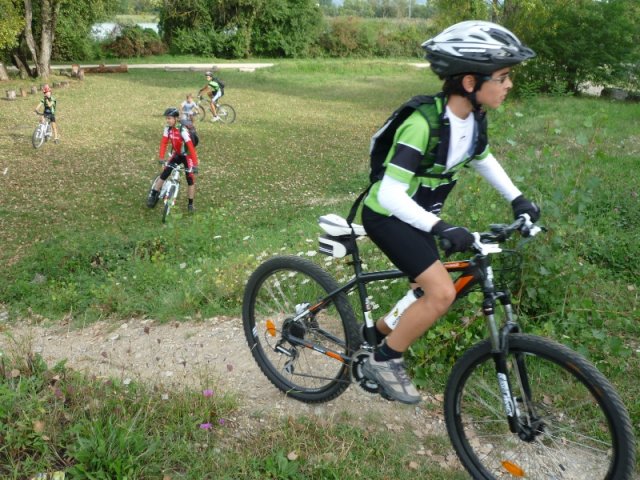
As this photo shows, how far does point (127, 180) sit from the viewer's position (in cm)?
1402

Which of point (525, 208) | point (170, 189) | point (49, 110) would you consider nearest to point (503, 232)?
point (525, 208)

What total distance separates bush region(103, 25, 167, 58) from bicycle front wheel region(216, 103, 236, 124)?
28.8m

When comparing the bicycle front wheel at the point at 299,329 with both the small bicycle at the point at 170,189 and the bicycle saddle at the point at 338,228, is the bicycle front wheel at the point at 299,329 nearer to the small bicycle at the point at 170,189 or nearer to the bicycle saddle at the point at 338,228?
the bicycle saddle at the point at 338,228

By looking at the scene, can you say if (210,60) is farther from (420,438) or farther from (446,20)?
(420,438)

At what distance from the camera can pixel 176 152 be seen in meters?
12.0

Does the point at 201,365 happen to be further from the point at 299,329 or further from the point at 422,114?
the point at 422,114

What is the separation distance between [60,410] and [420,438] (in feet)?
7.67

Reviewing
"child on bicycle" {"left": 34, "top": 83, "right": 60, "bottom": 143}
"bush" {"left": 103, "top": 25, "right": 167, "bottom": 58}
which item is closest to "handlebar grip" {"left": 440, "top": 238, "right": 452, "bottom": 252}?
"child on bicycle" {"left": 34, "top": 83, "right": 60, "bottom": 143}

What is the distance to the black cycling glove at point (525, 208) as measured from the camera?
332 cm

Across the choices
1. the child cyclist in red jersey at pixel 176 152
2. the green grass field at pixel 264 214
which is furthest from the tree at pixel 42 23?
the child cyclist in red jersey at pixel 176 152

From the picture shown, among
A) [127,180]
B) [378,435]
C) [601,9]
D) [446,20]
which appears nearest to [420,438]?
[378,435]

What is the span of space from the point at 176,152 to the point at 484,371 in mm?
9870

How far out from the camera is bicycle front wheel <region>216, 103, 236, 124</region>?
22.1 meters

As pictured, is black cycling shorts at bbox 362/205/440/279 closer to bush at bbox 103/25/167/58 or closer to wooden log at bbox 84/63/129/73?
wooden log at bbox 84/63/129/73
